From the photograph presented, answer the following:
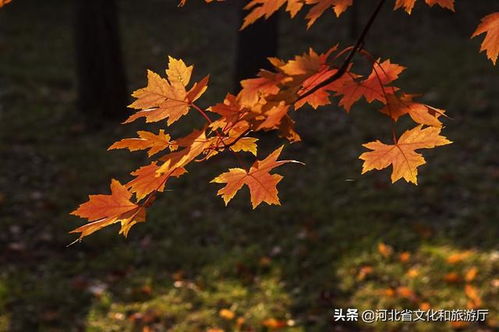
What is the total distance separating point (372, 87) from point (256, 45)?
6.36 meters

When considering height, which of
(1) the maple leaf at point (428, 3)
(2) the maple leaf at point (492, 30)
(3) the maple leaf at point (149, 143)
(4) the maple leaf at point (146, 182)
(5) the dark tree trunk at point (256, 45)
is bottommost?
(4) the maple leaf at point (146, 182)

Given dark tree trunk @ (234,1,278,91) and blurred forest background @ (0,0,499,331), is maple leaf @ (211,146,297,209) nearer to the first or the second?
blurred forest background @ (0,0,499,331)

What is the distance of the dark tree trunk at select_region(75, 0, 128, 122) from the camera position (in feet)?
26.6

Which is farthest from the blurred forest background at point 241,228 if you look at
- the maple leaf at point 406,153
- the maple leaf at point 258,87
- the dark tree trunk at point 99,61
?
the maple leaf at point 258,87

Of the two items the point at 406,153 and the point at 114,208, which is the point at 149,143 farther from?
the point at 406,153

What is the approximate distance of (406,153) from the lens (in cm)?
156

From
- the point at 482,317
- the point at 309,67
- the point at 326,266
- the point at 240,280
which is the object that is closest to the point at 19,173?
the point at 240,280

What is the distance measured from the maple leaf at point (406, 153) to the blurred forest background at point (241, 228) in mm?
Answer: 2464

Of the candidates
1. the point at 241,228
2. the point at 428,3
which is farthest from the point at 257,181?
the point at 241,228

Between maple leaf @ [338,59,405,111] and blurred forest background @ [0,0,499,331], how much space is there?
257 cm

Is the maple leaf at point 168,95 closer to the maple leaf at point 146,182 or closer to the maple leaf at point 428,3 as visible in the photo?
the maple leaf at point 146,182

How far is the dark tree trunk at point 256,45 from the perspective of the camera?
770 centimetres

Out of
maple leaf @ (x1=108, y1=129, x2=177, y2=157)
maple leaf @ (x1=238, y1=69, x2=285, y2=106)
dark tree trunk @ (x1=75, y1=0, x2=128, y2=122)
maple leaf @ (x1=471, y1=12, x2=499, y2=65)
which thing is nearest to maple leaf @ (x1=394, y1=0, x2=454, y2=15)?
maple leaf @ (x1=471, y1=12, x2=499, y2=65)

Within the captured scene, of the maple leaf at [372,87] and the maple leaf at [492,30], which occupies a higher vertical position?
the maple leaf at [492,30]
